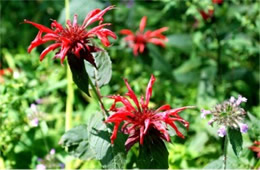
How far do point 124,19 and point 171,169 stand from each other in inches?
54.1

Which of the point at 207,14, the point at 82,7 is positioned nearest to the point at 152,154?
the point at 82,7

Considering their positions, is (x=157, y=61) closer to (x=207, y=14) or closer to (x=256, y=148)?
(x=207, y=14)

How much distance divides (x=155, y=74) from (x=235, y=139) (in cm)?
107

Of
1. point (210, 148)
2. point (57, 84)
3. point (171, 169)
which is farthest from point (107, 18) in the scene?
point (171, 169)

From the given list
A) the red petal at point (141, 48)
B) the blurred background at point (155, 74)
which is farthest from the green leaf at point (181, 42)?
the red petal at point (141, 48)

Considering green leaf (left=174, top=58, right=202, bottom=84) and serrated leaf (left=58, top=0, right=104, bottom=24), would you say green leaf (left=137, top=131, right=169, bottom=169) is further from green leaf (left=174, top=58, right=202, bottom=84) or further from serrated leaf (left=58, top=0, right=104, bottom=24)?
green leaf (left=174, top=58, right=202, bottom=84)

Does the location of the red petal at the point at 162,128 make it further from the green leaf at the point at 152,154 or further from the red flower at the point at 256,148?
the red flower at the point at 256,148

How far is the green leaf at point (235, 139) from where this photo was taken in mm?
1314

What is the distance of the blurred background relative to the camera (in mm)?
1859

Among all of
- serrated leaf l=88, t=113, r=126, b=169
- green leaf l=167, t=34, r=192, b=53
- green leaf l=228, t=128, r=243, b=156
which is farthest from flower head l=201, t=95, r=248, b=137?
green leaf l=167, t=34, r=192, b=53

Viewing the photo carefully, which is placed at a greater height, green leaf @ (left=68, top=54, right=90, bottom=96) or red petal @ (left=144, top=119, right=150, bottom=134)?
green leaf @ (left=68, top=54, right=90, bottom=96)

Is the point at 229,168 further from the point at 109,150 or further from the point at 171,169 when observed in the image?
the point at 109,150

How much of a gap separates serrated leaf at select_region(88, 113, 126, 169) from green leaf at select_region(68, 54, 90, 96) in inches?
5.5

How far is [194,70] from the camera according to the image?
261 cm
